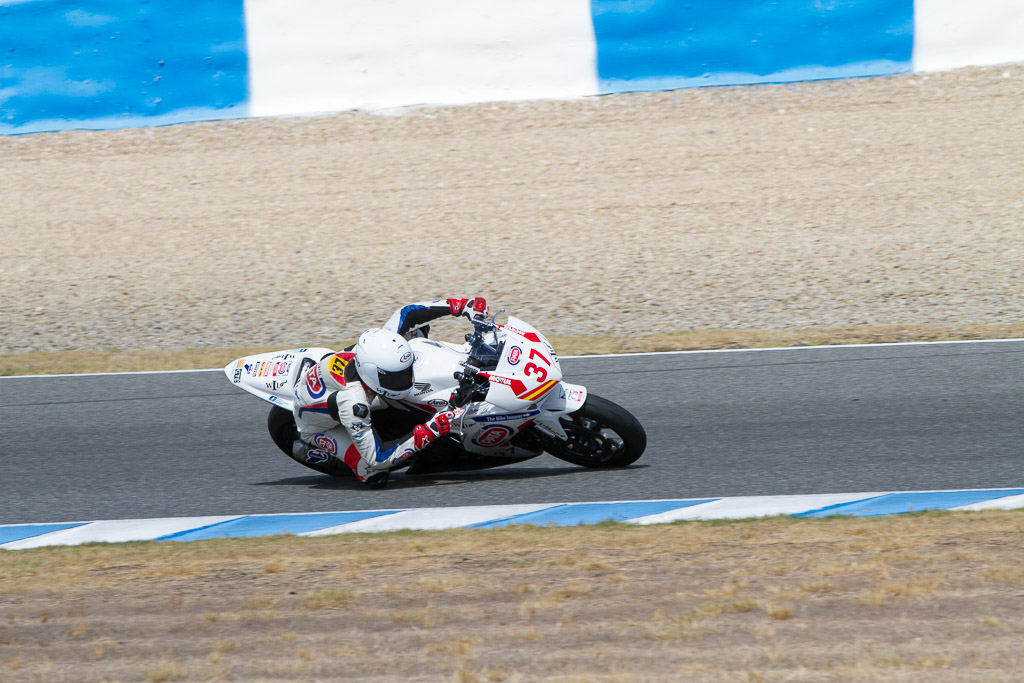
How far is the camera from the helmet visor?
20.5 ft

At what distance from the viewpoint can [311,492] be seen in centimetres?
712

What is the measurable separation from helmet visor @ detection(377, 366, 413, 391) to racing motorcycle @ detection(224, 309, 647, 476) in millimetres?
216

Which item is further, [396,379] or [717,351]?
[717,351]

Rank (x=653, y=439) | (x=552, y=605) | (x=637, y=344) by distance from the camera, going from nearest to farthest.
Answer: (x=552, y=605) < (x=653, y=439) < (x=637, y=344)

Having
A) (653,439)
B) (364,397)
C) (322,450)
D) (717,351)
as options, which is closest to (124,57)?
(717,351)

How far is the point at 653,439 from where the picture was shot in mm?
7680

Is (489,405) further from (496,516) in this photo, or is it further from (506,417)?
(496,516)

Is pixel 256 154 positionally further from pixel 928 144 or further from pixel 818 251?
pixel 928 144

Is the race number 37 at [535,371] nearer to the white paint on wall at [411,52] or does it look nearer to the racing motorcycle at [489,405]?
the racing motorcycle at [489,405]

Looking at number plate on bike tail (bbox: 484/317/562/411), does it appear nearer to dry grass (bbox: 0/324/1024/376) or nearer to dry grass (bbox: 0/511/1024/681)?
dry grass (bbox: 0/511/1024/681)

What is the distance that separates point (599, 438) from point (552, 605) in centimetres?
236

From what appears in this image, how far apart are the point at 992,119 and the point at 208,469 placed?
12.8 metres

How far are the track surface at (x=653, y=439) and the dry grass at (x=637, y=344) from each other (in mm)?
335

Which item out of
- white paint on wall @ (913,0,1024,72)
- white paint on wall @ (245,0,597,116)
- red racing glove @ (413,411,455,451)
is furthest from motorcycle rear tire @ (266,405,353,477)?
white paint on wall @ (913,0,1024,72)
